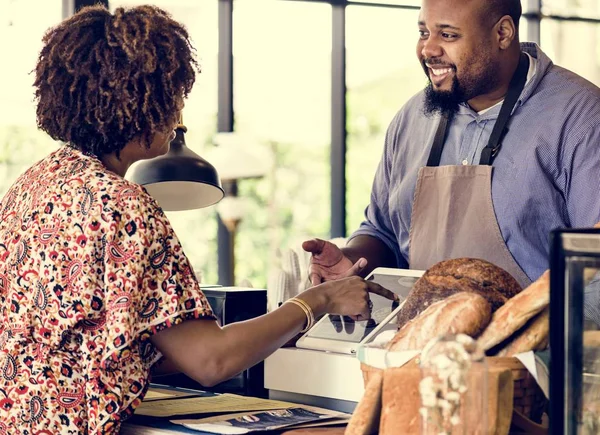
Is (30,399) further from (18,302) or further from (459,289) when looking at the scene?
(459,289)

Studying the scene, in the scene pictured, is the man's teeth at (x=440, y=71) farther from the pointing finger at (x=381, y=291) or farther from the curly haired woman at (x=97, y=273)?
the curly haired woman at (x=97, y=273)

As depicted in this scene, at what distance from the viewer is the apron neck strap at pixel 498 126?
2453mm

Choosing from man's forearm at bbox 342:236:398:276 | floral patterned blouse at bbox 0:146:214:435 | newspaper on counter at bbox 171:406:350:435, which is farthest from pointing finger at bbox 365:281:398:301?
man's forearm at bbox 342:236:398:276

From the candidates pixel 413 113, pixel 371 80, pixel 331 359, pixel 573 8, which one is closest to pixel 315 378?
pixel 331 359

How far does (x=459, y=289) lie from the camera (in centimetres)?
154

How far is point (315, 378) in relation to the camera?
180 centimetres

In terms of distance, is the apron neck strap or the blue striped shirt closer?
the blue striped shirt

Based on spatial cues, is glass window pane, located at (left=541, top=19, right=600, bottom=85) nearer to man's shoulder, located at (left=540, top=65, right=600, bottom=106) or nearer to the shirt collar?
the shirt collar

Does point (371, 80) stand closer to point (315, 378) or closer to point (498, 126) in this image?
point (498, 126)

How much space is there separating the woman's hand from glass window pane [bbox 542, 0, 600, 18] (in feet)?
18.6

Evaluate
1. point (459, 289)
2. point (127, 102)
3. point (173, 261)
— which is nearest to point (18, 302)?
point (173, 261)

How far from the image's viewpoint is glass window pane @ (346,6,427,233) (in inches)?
255

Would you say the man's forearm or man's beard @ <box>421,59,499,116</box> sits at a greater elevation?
man's beard @ <box>421,59,499,116</box>

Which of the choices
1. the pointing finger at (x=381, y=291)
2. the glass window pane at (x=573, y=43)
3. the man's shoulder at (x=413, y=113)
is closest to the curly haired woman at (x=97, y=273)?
the pointing finger at (x=381, y=291)
